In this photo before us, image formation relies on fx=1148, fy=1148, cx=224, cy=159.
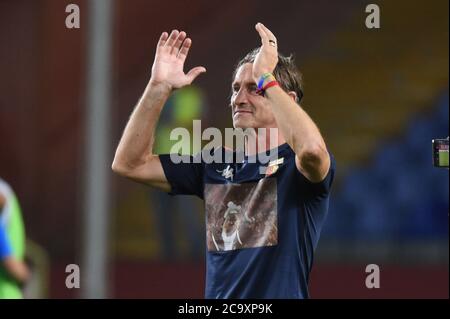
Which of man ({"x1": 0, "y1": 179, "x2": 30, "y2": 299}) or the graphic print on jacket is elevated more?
the graphic print on jacket

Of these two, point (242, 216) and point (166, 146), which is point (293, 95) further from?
point (166, 146)

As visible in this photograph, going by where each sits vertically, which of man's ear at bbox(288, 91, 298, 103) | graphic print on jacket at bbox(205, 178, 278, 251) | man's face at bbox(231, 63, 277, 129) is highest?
man's ear at bbox(288, 91, 298, 103)

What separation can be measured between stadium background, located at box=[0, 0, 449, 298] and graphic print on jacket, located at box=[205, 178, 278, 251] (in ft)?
13.2

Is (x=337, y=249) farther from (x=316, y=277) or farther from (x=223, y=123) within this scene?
(x=223, y=123)

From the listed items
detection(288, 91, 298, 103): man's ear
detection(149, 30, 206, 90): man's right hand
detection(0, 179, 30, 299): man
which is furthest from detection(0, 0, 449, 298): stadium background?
detection(288, 91, 298, 103): man's ear

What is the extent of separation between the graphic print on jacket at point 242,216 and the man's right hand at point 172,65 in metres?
0.39

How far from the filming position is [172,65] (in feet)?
12.5

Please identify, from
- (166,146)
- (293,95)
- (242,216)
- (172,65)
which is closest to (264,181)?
(242,216)

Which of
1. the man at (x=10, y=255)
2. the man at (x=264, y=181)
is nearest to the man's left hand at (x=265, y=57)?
the man at (x=264, y=181)

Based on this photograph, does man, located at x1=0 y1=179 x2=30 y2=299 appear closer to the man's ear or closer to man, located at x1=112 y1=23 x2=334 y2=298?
man, located at x1=112 y1=23 x2=334 y2=298

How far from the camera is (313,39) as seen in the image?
10.6 metres

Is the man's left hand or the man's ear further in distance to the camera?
the man's ear

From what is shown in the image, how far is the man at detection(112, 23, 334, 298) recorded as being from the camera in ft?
11.4
